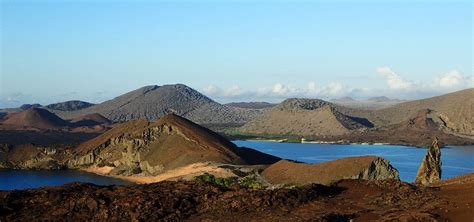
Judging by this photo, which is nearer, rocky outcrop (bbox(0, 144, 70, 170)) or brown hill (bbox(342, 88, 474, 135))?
rocky outcrop (bbox(0, 144, 70, 170))

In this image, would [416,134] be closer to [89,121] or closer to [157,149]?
[157,149]

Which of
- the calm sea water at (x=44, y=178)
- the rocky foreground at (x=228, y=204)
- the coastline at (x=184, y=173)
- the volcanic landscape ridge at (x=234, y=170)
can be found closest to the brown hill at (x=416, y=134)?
the volcanic landscape ridge at (x=234, y=170)

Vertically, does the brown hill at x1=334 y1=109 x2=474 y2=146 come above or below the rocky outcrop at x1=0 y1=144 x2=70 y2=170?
above

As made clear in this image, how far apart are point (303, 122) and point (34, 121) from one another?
64.2 metres

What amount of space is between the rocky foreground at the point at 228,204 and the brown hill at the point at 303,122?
12367 cm

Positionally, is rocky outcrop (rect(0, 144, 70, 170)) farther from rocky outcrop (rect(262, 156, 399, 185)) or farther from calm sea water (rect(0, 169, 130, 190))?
rocky outcrop (rect(262, 156, 399, 185))

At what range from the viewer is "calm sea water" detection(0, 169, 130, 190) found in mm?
55625

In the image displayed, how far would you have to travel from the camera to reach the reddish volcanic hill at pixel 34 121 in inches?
5523

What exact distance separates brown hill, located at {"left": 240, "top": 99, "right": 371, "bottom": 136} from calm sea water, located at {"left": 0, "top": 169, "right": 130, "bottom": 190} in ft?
282

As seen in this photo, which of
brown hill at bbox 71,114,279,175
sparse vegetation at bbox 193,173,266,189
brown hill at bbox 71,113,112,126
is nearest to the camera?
sparse vegetation at bbox 193,173,266,189

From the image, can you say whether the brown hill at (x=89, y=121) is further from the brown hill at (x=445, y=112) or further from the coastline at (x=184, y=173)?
the coastline at (x=184, y=173)

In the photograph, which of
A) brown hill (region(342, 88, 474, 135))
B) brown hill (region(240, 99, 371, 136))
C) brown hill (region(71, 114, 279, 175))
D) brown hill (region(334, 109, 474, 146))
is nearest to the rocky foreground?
brown hill (region(71, 114, 279, 175))

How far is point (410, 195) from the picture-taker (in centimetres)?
1939

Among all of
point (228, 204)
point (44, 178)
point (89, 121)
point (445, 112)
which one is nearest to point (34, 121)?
point (89, 121)
